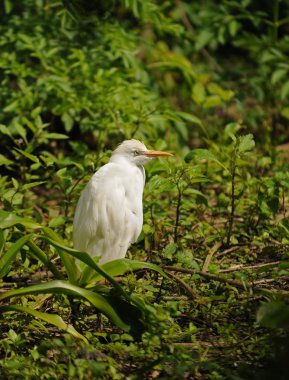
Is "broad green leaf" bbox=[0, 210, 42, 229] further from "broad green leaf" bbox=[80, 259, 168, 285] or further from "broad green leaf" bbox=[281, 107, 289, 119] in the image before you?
"broad green leaf" bbox=[281, 107, 289, 119]

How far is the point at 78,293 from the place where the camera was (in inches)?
124

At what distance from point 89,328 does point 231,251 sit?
3.90ft

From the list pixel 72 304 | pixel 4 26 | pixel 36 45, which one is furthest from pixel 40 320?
pixel 4 26

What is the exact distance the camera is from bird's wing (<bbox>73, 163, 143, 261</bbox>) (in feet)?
12.2

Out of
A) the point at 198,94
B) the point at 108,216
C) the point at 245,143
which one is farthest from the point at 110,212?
the point at 198,94

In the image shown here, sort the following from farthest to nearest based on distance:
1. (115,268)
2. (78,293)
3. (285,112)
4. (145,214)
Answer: (285,112), (145,214), (115,268), (78,293)

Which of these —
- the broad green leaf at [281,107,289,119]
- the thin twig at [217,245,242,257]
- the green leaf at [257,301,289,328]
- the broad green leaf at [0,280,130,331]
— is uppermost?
the green leaf at [257,301,289,328]

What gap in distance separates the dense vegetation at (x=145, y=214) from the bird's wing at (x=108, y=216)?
0.48ft

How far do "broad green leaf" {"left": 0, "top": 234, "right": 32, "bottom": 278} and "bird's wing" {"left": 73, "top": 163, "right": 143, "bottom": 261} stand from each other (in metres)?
0.53

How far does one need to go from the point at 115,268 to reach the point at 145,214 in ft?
3.92

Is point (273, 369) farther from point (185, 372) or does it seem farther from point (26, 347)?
point (26, 347)

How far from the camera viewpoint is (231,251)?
14.3 feet

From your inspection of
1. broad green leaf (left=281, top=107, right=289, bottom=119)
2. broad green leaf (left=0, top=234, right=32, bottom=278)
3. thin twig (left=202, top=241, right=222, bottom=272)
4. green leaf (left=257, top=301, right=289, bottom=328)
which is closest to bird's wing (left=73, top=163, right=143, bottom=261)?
thin twig (left=202, top=241, right=222, bottom=272)

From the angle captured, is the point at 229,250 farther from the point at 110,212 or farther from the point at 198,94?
the point at 198,94
